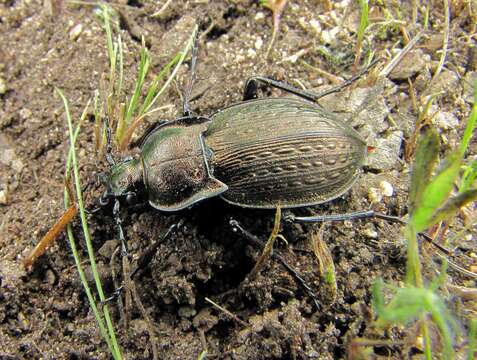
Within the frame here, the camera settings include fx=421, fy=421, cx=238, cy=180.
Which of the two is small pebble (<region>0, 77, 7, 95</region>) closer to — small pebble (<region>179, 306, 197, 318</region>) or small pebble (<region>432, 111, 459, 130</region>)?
small pebble (<region>179, 306, 197, 318</region>)

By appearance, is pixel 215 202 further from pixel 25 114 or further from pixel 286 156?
pixel 25 114

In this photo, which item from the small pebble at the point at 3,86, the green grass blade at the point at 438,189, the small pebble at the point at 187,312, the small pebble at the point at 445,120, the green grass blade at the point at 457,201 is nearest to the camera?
the green grass blade at the point at 438,189

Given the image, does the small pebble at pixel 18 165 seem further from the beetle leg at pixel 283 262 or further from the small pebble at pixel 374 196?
the small pebble at pixel 374 196

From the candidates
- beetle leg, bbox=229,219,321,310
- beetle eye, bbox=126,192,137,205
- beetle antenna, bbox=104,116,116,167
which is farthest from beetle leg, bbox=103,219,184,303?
beetle antenna, bbox=104,116,116,167

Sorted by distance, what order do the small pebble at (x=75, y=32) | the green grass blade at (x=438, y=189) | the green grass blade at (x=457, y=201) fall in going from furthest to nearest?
1. the small pebble at (x=75, y=32)
2. the green grass blade at (x=457, y=201)
3. the green grass blade at (x=438, y=189)

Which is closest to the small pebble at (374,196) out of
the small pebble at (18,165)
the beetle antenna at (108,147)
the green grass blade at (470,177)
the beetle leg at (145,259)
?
the green grass blade at (470,177)

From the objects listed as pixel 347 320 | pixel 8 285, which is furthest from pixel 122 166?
pixel 347 320

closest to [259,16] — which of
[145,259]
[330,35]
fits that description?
[330,35]
